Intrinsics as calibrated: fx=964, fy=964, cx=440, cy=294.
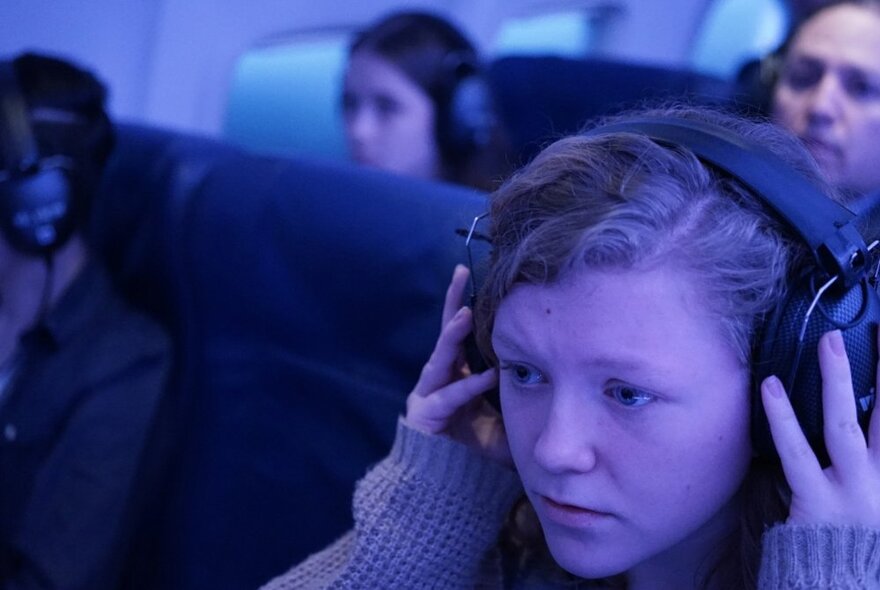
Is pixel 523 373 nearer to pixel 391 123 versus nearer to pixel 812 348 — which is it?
pixel 812 348

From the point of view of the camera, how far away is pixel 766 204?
0.66 metres

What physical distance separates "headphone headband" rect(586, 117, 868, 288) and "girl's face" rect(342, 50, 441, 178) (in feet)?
4.42

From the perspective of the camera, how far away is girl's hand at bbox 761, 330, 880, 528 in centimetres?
63

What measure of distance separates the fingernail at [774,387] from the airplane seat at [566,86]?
1.39 meters

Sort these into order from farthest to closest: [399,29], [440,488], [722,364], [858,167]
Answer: [399,29] → [858,167] → [440,488] → [722,364]

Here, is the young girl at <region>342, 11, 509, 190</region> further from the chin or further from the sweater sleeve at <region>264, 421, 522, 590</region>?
the chin

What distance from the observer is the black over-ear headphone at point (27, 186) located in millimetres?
1239

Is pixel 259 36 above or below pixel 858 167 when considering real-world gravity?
below

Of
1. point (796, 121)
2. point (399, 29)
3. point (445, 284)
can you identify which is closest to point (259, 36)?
point (399, 29)

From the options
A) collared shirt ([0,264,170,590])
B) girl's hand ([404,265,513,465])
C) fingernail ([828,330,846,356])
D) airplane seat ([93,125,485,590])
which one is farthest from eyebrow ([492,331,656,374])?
collared shirt ([0,264,170,590])

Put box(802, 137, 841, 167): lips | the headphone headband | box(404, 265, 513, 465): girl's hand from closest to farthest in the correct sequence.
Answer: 1. the headphone headband
2. box(404, 265, 513, 465): girl's hand
3. box(802, 137, 841, 167): lips

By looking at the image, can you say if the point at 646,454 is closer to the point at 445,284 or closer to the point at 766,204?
the point at 766,204

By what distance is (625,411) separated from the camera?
66 centimetres

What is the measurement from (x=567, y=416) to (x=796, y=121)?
50.1 inches
